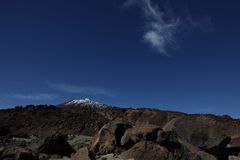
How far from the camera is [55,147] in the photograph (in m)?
30.1

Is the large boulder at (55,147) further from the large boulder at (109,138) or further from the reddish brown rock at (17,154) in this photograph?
the large boulder at (109,138)

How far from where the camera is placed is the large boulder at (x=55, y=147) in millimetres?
29656

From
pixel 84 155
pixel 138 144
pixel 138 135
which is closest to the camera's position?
pixel 84 155

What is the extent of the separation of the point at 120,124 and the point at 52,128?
3195 cm

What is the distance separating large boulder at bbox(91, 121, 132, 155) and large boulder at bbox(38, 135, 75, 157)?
2.20 meters

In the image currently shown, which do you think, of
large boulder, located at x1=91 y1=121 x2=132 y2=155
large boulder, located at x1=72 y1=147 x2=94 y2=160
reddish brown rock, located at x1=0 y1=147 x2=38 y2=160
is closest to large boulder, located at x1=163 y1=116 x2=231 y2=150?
large boulder, located at x1=91 y1=121 x2=132 y2=155

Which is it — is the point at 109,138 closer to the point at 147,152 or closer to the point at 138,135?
the point at 138,135

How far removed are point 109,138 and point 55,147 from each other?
388 cm

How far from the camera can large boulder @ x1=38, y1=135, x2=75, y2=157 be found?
1168 inches

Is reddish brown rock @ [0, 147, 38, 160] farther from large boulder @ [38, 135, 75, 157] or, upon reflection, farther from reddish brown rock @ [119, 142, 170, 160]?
reddish brown rock @ [119, 142, 170, 160]

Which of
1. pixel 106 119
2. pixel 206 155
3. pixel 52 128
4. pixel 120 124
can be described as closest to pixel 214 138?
pixel 206 155

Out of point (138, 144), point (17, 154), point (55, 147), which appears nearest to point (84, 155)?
point (138, 144)

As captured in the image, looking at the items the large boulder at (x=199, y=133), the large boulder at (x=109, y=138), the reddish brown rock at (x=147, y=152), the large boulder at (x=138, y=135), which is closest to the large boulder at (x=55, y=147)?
the large boulder at (x=109, y=138)

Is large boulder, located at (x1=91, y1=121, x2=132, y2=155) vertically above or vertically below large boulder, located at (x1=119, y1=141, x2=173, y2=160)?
above
